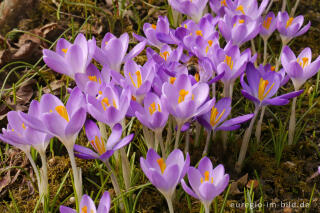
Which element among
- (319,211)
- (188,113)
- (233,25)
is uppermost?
(233,25)

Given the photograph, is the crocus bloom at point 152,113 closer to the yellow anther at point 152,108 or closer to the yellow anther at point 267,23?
the yellow anther at point 152,108

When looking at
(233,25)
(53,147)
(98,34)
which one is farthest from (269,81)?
(98,34)

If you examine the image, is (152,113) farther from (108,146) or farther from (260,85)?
(260,85)

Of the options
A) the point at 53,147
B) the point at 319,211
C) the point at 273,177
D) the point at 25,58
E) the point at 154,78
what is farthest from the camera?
the point at 25,58

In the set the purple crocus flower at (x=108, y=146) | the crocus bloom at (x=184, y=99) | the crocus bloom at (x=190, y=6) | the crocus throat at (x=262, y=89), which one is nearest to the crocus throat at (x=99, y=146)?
the purple crocus flower at (x=108, y=146)

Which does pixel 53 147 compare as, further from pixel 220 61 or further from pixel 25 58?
pixel 220 61

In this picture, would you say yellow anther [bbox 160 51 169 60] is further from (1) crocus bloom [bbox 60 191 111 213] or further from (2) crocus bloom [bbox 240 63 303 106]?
(1) crocus bloom [bbox 60 191 111 213]

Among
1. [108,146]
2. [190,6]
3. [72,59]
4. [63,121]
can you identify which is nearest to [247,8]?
[190,6]
